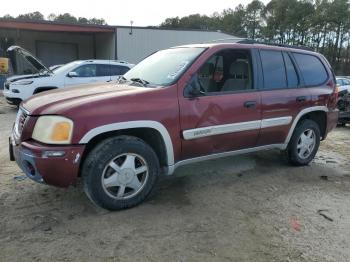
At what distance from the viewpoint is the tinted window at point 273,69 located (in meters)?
5.15

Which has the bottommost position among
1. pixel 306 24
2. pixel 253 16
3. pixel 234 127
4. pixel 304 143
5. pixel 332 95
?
pixel 304 143

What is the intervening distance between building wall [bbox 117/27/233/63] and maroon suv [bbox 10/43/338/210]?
791 inches

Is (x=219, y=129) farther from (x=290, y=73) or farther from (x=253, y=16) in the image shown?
(x=253, y=16)

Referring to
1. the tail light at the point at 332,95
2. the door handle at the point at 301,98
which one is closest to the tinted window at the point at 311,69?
the tail light at the point at 332,95

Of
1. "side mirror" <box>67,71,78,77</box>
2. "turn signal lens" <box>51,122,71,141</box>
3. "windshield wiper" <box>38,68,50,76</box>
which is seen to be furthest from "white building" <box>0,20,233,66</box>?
"turn signal lens" <box>51,122,71,141</box>

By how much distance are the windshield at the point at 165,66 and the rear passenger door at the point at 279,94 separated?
1066 mm

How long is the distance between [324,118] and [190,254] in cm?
376

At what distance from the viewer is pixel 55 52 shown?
27.9 meters

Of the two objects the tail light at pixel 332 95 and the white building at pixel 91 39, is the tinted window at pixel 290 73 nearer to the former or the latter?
the tail light at pixel 332 95

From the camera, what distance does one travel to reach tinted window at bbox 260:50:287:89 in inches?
203

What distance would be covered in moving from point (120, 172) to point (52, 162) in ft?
2.27

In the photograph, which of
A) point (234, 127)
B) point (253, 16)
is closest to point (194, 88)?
point (234, 127)

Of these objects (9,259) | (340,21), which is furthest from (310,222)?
(340,21)

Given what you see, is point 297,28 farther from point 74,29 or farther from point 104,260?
point 104,260
